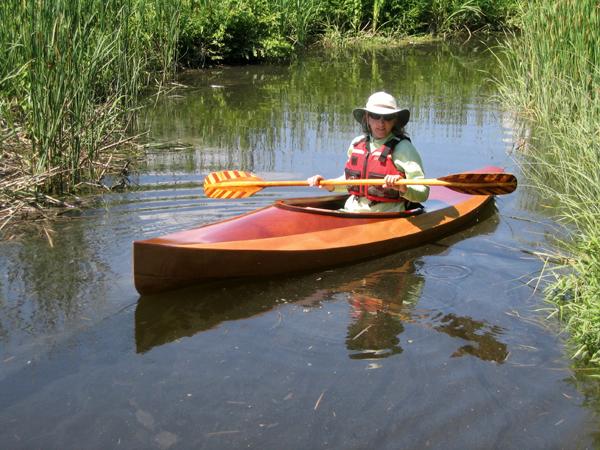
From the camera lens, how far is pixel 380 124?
5773 millimetres

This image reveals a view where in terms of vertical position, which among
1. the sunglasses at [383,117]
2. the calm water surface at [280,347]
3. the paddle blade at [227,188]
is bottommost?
the calm water surface at [280,347]

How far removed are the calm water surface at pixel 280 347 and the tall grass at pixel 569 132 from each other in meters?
0.21

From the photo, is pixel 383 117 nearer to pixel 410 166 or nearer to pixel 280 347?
pixel 410 166

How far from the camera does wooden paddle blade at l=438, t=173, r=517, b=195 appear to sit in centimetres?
584

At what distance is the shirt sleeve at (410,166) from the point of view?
5.77 m

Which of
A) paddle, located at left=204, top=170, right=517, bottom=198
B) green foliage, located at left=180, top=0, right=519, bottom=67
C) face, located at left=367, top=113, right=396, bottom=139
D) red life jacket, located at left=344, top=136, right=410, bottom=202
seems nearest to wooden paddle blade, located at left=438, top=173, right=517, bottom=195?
paddle, located at left=204, top=170, right=517, bottom=198

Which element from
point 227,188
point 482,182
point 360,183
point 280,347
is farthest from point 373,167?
point 280,347

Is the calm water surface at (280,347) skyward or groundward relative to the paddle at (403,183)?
groundward

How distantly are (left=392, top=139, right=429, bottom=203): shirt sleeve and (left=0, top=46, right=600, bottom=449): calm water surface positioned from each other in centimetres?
41

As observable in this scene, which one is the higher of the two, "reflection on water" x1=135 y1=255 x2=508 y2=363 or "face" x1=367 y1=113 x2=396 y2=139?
"face" x1=367 y1=113 x2=396 y2=139

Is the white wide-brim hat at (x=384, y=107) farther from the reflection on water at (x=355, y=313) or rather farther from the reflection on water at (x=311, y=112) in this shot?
the reflection on water at (x=311, y=112)

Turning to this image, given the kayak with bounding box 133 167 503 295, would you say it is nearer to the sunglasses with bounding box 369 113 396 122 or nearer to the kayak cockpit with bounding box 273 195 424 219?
the kayak cockpit with bounding box 273 195 424 219

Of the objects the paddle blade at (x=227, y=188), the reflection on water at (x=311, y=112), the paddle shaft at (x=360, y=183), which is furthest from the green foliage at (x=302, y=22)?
the paddle shaft at (x=360, y=183)

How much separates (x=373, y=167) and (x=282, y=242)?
35.6 inches
